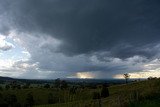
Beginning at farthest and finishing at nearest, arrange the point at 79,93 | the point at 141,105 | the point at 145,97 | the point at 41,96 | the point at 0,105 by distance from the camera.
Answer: the point at 41,96 → the point at 79,93 → the point at 0,105 → the point at 145,97 → the point at 141,105

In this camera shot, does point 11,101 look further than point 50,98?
No

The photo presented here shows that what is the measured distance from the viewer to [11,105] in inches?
5404

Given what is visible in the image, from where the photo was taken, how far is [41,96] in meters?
168

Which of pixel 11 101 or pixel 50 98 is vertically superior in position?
pixel 50 98

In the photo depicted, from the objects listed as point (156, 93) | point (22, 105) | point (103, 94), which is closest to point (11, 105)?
point (22, 105)

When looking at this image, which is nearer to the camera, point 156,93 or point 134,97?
point 134,97

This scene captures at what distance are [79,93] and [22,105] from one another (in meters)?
34.6

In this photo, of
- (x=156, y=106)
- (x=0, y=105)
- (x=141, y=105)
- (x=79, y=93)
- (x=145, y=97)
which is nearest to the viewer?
(x=156, y=106)

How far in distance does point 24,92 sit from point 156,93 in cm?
14309

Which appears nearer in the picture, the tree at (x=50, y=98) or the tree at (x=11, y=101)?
the tree at (x=11, y=101)

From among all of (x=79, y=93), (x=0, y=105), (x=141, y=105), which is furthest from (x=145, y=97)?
(x=79, y=93)

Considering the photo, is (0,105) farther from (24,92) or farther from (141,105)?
(141,105)

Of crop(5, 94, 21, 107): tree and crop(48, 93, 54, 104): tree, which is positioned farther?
crop(48, 93, 54, 104): tree

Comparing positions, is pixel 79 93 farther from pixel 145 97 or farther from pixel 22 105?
pixel 145 97
